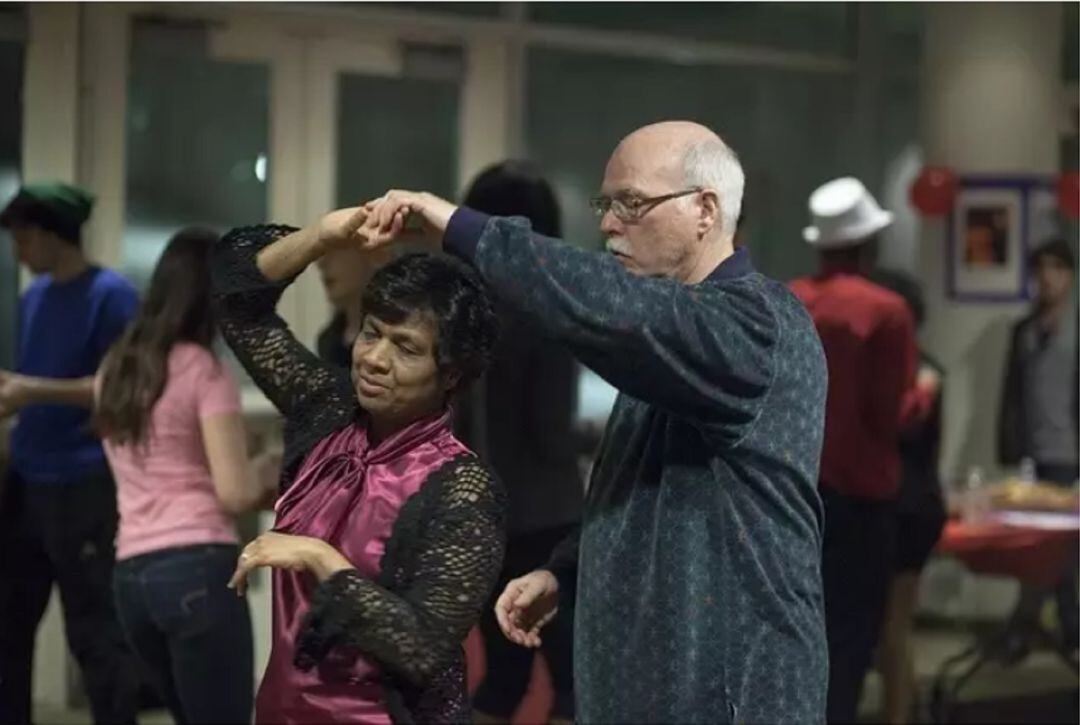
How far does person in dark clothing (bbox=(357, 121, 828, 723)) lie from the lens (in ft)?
5.84

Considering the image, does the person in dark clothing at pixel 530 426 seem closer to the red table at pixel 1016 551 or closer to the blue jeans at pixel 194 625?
the blue jeans at pixel 194 625

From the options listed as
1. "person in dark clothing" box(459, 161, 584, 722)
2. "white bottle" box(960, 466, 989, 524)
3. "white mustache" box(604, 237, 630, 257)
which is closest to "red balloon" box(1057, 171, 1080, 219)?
"white bottle" box(960, 466, 989, 524)

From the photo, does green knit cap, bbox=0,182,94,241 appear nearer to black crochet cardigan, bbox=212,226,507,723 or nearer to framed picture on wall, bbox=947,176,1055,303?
black crochet cardigan, bbox=212,226,507,723

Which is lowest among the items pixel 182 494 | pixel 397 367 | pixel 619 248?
pixel 182 494

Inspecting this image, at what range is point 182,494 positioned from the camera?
3105mm

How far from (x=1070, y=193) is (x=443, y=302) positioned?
3.74m

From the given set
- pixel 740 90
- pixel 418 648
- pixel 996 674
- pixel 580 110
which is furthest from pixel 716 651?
pixel 740 90

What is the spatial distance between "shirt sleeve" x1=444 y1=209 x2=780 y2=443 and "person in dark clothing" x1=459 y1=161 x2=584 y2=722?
3.88ft

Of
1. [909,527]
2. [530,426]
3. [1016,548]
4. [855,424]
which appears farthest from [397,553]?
[1016,548]

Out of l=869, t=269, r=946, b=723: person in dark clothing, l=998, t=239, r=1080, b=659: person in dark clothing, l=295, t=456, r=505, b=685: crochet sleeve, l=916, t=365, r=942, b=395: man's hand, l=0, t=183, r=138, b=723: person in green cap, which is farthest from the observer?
l=998, t=239, r=1080, b=659: person in dark clothing

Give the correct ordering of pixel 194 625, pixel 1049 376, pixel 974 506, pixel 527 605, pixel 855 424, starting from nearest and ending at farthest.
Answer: pixel 527 605 < pixel 194 625 < pixel 855 424 < pixel 974 506 < pixel 1049 376

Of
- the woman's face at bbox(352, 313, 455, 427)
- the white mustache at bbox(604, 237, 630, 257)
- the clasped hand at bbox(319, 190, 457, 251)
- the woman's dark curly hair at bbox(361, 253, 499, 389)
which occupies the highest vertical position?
the clasped hand at bbox(319, 190, 457, 251)

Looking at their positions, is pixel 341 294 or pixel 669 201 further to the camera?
pixel 341 294

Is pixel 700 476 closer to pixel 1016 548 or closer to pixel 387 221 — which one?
pixel 387 221
